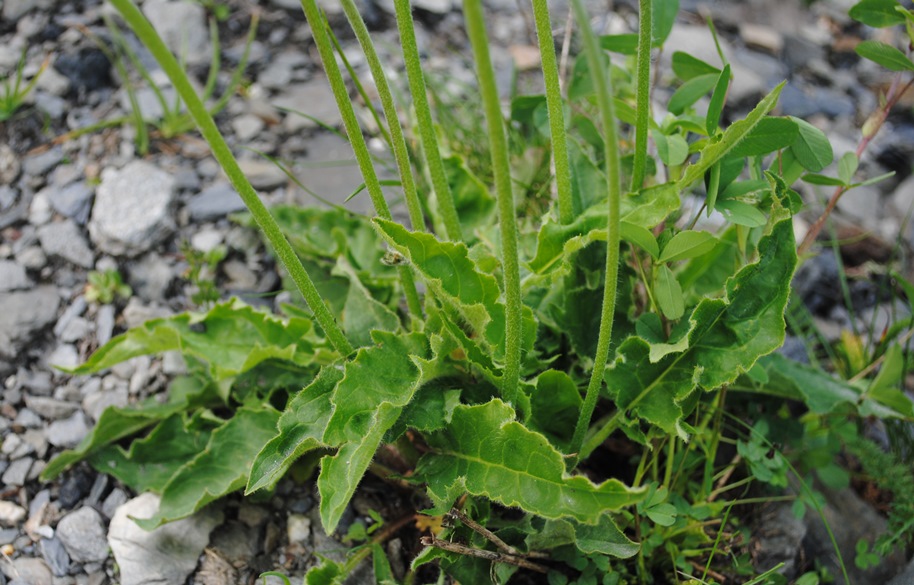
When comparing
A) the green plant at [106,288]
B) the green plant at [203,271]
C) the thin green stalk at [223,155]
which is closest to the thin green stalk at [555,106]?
the thin green stalk at [223,155]

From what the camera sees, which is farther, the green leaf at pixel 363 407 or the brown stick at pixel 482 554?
the brown stick at pixel 482 554

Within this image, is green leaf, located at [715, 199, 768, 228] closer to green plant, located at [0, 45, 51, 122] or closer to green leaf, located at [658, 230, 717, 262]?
green leaf, located at [658, 230, 717, 262]

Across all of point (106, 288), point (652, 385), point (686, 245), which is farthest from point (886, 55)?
point (106, 288)

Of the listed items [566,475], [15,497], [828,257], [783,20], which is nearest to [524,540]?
[566,475]

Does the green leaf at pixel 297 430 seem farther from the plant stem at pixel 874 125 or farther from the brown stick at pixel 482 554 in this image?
the plant stem at pixel 874 125

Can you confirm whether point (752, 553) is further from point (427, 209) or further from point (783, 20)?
point (783, 20)

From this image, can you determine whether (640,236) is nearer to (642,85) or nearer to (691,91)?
(642,85)

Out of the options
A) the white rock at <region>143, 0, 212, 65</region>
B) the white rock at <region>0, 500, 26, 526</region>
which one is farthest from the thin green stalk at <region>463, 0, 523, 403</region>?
the white rock at <region>143, 0, 212, 65</region>
